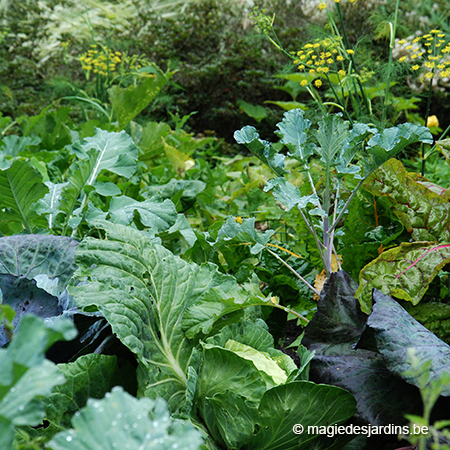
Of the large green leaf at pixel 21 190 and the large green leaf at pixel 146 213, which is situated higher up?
the large green leaf at pixel 21 190

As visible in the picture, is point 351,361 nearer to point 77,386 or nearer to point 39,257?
point 77,386

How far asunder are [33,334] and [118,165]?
99 centimetres

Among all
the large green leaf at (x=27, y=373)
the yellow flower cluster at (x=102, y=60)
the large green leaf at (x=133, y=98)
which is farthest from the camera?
the yellow flower cluster at (x=102, y=60)

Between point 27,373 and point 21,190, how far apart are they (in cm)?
85

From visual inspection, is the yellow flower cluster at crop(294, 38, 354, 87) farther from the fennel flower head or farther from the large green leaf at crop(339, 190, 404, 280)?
the large green leaf at crop(339, 190, 404, 280)

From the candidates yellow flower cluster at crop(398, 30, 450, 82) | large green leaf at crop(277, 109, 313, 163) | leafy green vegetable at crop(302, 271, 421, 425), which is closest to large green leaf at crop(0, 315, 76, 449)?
leafy green vegetable at crop(302, 271, 421, 425)

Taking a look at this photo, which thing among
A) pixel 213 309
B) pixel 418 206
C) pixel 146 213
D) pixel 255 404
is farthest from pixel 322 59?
pixel 255 404

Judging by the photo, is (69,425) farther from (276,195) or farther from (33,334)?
(276,195)

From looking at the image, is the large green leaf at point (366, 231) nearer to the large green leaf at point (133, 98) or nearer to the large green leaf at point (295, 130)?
the large green leaf at point (295, 130)

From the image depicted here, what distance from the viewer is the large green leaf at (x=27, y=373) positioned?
1.29 ft

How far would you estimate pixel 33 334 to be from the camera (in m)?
0.40

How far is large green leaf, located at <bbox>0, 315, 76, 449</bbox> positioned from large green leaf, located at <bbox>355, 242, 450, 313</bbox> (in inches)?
26.8

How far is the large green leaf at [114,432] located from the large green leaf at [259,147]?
676mm

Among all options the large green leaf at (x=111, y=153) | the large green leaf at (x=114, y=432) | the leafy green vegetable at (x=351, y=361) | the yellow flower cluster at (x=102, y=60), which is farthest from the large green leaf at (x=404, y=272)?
the yellow flower cluster at (x=102, y=60)
